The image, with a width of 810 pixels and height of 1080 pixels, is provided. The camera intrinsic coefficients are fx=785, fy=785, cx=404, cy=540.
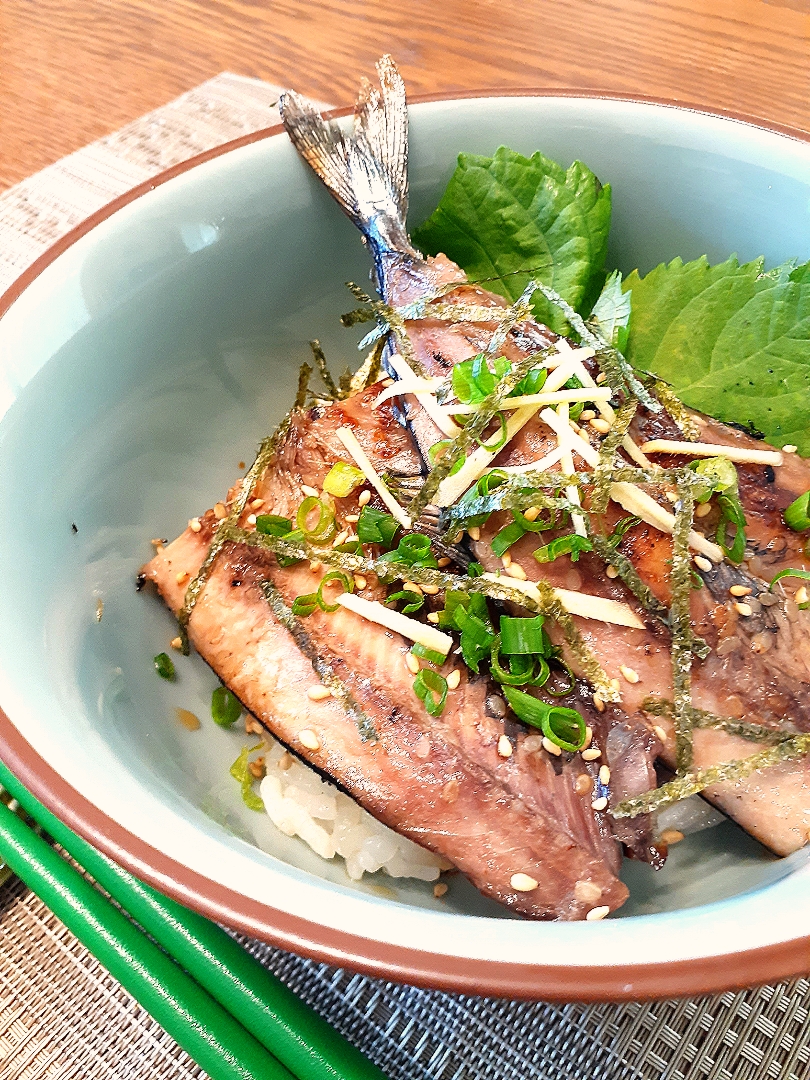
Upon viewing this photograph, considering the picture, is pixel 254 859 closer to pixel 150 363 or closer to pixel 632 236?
pixel 150 363

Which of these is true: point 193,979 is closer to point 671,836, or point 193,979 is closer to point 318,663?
point 318,663

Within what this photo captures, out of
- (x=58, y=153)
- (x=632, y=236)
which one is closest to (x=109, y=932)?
(x=632, y=236)

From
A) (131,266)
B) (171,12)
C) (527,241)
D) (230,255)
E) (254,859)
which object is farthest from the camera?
(171,12)

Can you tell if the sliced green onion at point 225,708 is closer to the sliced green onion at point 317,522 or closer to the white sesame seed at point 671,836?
the sliced green onion at point 317,522

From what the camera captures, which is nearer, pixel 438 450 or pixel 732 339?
pixel 438 450

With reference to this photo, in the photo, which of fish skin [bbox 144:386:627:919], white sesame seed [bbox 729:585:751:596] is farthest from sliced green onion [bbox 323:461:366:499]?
white sesame seed [bbox 729:585:751:596]

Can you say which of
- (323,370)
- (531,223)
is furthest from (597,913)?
(531,223)

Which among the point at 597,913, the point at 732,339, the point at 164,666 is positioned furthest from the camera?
the point at 732,339

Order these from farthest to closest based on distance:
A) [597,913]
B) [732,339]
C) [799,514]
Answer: [732,339]
[799,514]
[597,913]
